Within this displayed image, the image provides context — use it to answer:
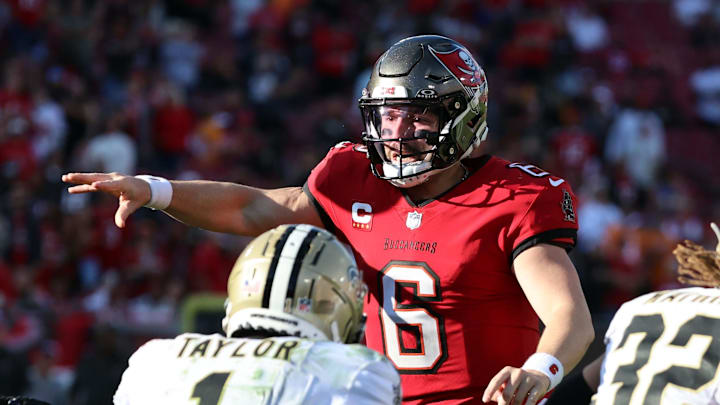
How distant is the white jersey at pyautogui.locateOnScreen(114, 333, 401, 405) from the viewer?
2404mm

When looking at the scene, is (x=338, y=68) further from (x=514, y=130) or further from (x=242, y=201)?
(x=242, y=201)

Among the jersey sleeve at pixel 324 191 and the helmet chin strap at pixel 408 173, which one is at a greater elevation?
the helmet chin strap at pixel 408 173

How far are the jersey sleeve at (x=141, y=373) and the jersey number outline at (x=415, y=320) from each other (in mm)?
1003

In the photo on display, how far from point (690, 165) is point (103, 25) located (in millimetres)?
7400

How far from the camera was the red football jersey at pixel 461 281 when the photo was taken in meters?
3.35

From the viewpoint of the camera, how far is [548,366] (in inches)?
115

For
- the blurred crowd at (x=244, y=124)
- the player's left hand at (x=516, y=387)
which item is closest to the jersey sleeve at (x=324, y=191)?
the player's left hand at (x=516, y=387)

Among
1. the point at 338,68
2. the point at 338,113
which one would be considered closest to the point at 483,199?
the point at 338,113

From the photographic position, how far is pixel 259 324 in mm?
2527

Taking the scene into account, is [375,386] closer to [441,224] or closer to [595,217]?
[441,224]

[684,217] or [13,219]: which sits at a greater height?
[13,219]

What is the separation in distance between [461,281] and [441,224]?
0.21 meters

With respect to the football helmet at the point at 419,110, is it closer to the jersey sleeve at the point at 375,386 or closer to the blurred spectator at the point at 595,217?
the jersey sleeve at the point at 375,386

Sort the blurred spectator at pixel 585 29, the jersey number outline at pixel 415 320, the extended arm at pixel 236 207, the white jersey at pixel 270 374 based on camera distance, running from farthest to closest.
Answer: the blurred spectator at pixel 585 29, the extended arm at pixel 236 207, the jersey number outline at pixel 415 320, the white jersey at pixel 270 374
